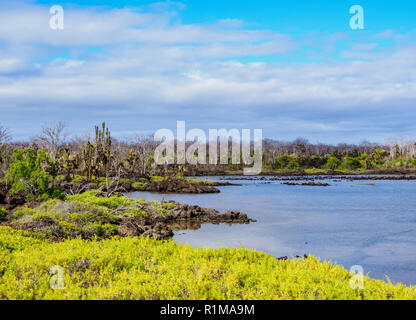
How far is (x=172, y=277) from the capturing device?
729 centimetres

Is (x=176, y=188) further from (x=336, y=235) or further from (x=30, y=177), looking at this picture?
(x=336, y=235)

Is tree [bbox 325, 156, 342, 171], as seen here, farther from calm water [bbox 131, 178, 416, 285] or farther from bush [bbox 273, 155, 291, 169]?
calm water [bbox 131, 178, 416, 285]

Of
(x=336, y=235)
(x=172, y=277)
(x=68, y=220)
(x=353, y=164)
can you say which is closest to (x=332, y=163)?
(x=353, y=164)

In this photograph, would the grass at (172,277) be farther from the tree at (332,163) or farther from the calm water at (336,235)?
the tree at (332,163)

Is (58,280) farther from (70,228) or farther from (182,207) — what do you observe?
(182,207)

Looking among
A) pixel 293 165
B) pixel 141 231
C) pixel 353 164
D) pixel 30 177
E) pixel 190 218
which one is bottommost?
pixel 190 218

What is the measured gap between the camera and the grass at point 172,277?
671 cm

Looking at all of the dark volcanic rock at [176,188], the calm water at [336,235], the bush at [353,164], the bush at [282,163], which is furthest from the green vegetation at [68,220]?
the bush at [353,164]

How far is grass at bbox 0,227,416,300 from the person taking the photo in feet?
22.0

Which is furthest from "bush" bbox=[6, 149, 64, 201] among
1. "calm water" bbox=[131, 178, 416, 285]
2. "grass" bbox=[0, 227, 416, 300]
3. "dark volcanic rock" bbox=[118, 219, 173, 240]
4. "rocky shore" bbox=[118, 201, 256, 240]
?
"grass" bbox=[0, 227, 416, 300]

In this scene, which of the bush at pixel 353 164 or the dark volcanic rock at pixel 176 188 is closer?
the dark volcanic rock at pixel 176 188

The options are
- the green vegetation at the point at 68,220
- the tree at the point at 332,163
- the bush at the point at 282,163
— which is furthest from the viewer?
the bush at the point at 282,163
